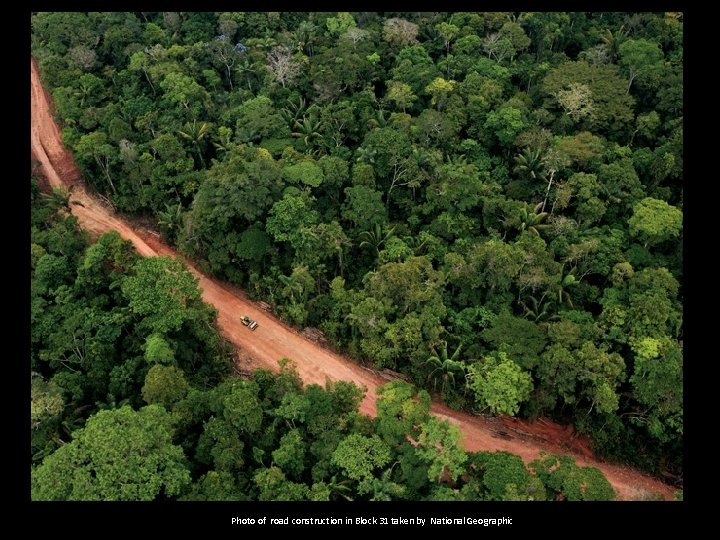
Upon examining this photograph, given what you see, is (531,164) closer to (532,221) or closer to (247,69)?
(532,221)

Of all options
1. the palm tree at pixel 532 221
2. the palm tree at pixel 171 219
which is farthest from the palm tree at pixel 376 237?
the palm tree at pixel 171 219

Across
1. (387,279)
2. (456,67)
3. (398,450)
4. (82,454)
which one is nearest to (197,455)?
(82,454)

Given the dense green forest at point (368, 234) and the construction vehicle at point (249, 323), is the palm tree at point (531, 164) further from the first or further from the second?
the construction vehicle at point (249, 323)

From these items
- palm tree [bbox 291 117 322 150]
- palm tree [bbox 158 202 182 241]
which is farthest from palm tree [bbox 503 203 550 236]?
palm tree [bbox 158 202 182 241]

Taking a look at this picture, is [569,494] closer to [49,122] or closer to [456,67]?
[456,67]

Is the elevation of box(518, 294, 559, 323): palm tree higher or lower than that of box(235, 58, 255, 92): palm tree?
lower

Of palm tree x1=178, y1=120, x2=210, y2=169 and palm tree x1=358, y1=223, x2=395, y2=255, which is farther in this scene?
palm tree x1=178, y1=120, x2=210, y2=169

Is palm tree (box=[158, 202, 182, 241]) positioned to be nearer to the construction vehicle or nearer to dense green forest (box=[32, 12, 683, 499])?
dense green forest (box=[32, 12, 683, 499])
